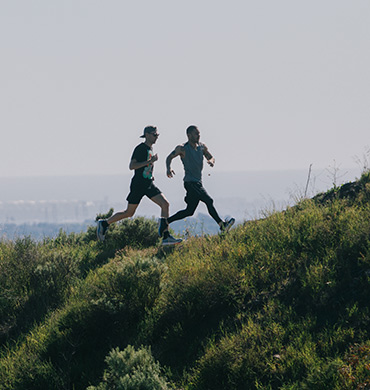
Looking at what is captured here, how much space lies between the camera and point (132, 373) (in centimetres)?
653

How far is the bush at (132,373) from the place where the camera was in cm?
616

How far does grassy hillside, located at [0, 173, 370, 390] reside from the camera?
6478 millimetres

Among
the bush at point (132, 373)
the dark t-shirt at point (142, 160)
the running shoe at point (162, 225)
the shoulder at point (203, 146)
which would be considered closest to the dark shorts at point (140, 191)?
the dark t-shirt at point (142, 160)

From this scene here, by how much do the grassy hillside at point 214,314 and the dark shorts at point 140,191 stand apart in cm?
154

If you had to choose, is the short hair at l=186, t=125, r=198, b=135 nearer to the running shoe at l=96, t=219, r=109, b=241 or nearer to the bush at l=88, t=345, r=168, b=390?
the running shoe at l=96, t=219, r=109, b=241

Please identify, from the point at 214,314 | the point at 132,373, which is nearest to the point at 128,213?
the point at 214,314

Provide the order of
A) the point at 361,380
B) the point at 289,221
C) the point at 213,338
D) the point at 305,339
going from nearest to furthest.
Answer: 1. the point at 361,380
2. the point at 305,339
3. the point at 213,338
4. the point at 289,221

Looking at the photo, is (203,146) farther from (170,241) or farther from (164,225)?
(170,241)

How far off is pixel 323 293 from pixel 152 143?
542 cm

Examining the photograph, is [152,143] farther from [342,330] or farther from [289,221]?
[342,330]

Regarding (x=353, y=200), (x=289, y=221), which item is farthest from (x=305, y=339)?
(x=353, y=200)

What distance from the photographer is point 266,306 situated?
24.6 ft

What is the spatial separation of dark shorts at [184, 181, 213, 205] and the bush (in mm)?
4753

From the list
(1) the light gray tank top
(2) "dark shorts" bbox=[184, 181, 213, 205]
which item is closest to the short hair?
(1) the light gray tank top
